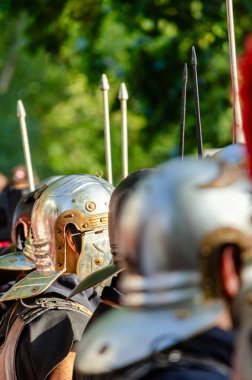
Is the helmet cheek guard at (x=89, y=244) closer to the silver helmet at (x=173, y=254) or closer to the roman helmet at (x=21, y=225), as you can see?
the roman helmet at (x=21, y=225)

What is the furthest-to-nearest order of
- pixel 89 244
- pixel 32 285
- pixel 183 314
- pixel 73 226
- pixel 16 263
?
pixel 16 263, pixel 73 226, pixel 89 244, pixel 32 285, pixel 183 314

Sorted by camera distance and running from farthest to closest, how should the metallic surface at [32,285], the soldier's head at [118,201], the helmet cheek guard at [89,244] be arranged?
1. the helmet cheek guard at [89,244]
2. the metallic surface at [32,285]
3. the soldier's head at [118,201]

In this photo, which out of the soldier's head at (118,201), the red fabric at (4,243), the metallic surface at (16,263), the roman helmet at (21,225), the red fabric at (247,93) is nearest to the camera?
the red fabric at (247,93)

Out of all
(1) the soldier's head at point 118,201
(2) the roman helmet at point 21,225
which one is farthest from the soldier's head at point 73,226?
(1) the soldier's head at point 118,201

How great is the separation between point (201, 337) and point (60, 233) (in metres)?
2.89

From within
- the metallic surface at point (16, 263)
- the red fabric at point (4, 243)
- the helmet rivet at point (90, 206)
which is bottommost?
the red fabric at point (4, 243)

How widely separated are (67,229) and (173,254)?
3.06 metres

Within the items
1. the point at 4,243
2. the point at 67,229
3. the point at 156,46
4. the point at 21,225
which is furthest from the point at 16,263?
the point at 156,46

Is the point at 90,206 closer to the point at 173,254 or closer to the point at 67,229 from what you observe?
the point at 67,229

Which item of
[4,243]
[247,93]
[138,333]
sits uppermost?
[247,93]

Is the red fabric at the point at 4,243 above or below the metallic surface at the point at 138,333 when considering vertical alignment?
below

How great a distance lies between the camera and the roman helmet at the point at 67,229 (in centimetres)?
614

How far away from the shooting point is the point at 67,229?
6281 mm

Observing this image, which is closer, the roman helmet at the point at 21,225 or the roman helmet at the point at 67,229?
the roman helmet at the point at 67,229
